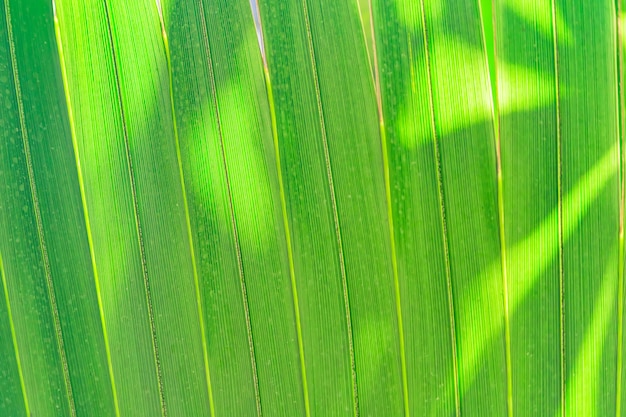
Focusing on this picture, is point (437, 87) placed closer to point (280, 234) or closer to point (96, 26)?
point (280, 234)

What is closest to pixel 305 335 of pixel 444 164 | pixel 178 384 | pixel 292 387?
pixel 292 387

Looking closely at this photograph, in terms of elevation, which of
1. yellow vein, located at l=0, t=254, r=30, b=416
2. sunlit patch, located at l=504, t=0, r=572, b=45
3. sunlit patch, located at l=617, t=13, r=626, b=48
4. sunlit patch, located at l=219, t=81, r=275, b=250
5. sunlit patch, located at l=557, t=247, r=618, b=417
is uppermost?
sunlit patch, located at l=504, t=0, r=572, b=45

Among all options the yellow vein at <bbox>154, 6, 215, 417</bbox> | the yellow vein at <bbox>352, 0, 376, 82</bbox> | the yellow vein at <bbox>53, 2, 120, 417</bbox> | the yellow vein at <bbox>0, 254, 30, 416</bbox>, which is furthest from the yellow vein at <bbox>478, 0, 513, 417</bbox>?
the yellow vein at <bbox>0, 254, 30, 416</bbox>

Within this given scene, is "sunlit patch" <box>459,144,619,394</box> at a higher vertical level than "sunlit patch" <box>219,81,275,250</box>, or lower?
lower

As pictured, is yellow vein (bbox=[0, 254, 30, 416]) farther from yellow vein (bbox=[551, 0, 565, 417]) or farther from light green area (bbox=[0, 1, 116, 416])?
yellow vein (bbox=[551, 0, 565, 417])

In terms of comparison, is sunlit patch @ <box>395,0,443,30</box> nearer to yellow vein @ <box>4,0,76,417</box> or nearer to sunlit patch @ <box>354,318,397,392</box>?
sunlit patch @ <box>354,318,397,392</box>

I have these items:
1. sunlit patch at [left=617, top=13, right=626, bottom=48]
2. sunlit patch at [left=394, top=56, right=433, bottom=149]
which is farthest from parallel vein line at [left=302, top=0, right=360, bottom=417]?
sunlit patch at [left=617, top=13, right=626, bottom=48]

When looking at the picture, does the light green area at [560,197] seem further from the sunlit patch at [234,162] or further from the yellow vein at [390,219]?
the sunlit patch at [234,162]

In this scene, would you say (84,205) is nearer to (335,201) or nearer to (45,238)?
(45,238)
